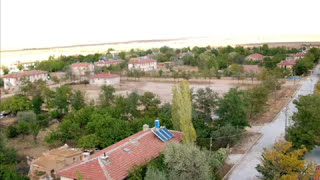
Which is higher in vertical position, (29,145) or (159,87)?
(159,87)

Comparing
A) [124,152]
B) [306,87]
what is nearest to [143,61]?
[306,87]

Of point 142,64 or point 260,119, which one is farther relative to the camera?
point 142,64

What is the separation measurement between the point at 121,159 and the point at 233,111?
33.8 ft

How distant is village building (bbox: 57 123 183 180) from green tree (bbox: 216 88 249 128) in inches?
222

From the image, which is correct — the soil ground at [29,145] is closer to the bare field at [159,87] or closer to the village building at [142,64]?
the bare field at [159,87]

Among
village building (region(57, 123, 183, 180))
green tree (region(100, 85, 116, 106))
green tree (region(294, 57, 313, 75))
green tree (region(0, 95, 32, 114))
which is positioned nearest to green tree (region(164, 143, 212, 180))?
village building (region(57, 123, 183, 180))

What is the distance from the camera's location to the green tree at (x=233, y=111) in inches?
849

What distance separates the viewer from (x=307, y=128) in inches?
682

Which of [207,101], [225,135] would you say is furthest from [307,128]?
[207,101]

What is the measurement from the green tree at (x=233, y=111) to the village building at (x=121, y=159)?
222 inches

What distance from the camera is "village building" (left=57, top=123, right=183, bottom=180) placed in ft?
43.5

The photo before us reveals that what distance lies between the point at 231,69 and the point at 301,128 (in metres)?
42.5

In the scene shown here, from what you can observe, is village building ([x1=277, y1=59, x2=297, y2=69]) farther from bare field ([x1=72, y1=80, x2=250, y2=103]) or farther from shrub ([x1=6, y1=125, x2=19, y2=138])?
shrub ([x1=6, y1=125, x2=19, y2=138])

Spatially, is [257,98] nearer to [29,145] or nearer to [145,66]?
[29,145]
